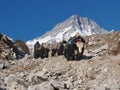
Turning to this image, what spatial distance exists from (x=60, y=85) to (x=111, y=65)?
569 cm

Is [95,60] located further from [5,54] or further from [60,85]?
[5,54]

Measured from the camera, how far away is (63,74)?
104ft

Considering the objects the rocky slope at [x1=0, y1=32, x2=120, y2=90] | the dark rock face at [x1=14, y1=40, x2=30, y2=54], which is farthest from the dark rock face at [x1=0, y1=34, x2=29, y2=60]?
the rocky slope at [x1=0, y1=32, x2=120, y2=90]

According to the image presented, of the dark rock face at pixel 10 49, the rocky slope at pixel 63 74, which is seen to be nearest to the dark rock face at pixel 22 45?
the dark rock face at pixel 10 49

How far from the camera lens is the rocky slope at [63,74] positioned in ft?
92.0

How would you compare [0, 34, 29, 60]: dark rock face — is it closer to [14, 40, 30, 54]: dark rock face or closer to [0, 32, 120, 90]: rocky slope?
[14, 40, 30, 54]: dark rock face

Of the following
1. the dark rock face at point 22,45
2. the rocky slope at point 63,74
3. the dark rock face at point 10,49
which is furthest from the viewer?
the dark rock face at point 22,45

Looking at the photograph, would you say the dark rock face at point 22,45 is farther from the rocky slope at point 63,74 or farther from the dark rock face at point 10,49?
the rocky slope at point 63,74

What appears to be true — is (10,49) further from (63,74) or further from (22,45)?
(63,74)

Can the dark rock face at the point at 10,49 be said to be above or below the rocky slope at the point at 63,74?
above

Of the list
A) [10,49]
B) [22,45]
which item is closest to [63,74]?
[10,49]

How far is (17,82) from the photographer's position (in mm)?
28641

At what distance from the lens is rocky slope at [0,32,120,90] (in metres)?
28.0

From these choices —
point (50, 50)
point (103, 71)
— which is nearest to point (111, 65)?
point (103, 71)
